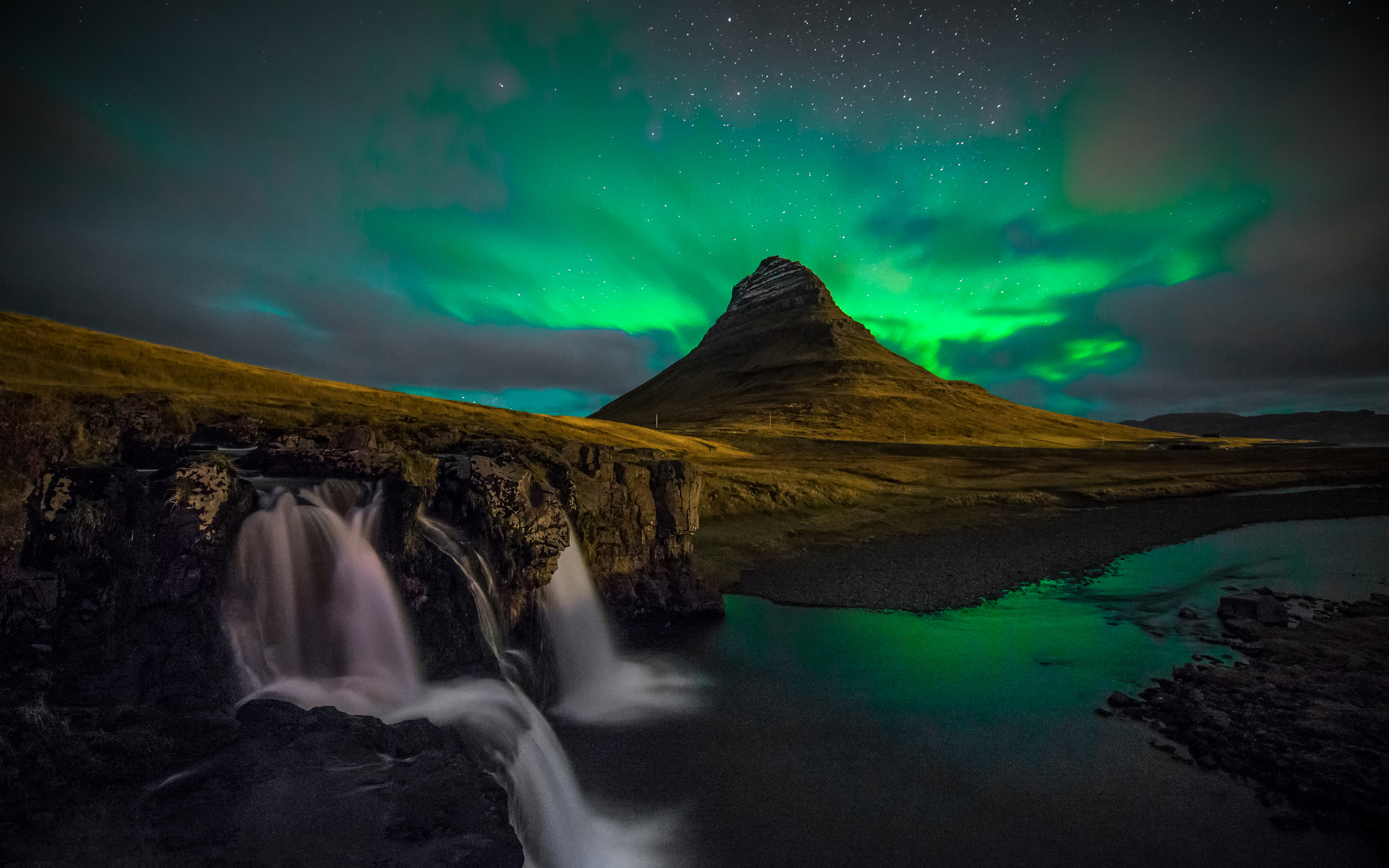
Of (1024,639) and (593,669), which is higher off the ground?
(1024,639)

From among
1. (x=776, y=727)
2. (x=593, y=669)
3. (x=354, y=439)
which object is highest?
(x=354, y=439)

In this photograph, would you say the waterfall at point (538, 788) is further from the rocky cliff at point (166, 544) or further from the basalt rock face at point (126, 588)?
the basalt rock face at point (126, 588)

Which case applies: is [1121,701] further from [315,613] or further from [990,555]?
[315,613]

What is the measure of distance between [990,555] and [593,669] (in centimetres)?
2807

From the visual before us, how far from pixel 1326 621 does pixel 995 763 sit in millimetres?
18515

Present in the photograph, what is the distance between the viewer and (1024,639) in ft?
73.3

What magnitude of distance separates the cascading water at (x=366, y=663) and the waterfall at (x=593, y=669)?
267 cm

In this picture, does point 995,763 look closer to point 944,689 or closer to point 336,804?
point 944,689

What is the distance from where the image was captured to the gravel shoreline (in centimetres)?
2858

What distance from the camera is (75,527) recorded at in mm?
12875

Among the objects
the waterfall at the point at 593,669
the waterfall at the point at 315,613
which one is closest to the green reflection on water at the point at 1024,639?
the waterfall at the point at 593,669

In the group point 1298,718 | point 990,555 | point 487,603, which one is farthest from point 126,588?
point 990,555

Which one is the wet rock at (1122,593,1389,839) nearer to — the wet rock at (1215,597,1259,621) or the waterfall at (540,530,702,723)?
the wet rock at (1215,597,1259,621)

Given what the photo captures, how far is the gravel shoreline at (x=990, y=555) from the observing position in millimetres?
28578
